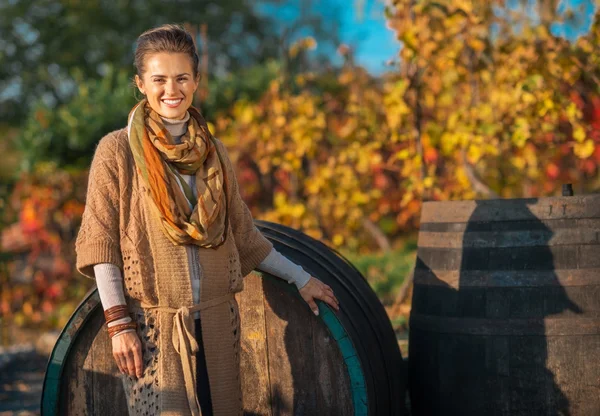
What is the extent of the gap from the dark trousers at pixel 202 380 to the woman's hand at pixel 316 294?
440mm

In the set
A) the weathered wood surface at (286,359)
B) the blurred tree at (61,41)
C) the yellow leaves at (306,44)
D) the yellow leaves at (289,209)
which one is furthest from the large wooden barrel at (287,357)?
the blurred tree at (61,41)

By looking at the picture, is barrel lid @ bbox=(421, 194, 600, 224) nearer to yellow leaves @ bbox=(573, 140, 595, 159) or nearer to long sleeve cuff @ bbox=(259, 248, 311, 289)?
long sleeve cuff @ bbox=(259, 248, 311, 289)

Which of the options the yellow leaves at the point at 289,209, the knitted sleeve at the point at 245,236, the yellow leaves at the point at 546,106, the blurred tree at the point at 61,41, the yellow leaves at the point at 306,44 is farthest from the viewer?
the blurred tree at the point at 61,41

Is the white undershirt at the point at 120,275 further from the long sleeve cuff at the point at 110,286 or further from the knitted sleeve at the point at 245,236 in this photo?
the knitted sleeve at the point at 245,236

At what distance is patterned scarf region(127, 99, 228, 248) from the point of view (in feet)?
8.48

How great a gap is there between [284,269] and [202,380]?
19.8 inches

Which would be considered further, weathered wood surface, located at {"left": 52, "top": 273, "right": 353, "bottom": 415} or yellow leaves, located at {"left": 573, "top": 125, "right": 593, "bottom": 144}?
yellow leaves, located at {"left": 573, "top": 125, "right": 593, "bottom": 144}

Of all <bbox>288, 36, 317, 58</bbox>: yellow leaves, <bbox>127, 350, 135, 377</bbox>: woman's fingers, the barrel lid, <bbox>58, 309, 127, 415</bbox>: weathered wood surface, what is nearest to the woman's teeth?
<bbox>127, 350, 135, 377</bbox>: woman's fingers

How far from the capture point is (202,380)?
269cm

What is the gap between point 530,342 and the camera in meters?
3.19

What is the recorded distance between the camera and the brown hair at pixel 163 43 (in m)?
2.64

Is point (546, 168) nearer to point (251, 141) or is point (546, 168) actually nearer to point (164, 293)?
point (251, 141)

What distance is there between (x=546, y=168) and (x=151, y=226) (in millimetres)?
6296

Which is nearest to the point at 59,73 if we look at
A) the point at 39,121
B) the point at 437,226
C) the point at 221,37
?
the point at 221,37
